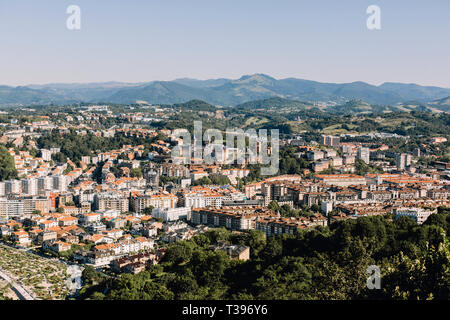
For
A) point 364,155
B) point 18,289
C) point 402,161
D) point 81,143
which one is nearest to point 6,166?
point 81,143

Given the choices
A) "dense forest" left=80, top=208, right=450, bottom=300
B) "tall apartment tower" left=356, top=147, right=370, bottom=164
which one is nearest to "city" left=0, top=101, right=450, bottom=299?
"tall apartment tower" left=356, top=147, right=370, bottom=164

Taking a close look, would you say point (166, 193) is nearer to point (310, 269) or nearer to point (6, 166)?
point (6, 166)

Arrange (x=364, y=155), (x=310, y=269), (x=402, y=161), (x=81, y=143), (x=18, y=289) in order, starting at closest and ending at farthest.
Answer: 1. (x=310, y=269)
2. (x=18, y=289)
3. (x=402, y=161)
4. (x=364, y=155)
5. (x=81, y=143)

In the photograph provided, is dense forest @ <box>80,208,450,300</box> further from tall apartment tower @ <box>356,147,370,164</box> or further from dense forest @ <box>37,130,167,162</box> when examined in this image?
tall apartment tower @ <box>356,147,370,164</box>

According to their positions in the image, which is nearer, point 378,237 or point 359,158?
point 378,237

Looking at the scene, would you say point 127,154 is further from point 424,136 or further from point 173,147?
point 424,136

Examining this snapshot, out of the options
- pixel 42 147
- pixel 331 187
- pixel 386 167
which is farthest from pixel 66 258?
pixel 386 167
